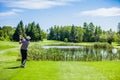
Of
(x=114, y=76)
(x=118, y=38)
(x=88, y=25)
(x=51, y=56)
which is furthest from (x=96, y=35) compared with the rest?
(x=114, y=76)

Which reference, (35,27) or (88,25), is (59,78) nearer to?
(35,27)

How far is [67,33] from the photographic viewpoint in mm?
134875

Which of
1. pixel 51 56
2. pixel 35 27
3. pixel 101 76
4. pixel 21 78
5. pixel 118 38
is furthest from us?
pixel 35 27

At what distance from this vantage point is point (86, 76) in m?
13.9

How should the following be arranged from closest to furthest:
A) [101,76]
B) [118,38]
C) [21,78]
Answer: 1. [21,78]
2. [101,76]
3. [118,38]

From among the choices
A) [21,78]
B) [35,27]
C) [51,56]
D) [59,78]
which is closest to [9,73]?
[21,78]

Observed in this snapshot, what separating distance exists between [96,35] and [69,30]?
17.9m

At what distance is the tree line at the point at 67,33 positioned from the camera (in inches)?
3839

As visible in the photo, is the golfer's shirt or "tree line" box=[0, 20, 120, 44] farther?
"tree line" box=[0, 20, 120, 44]

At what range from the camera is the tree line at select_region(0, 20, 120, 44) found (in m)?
97.5

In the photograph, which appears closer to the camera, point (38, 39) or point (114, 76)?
point (114, 76)

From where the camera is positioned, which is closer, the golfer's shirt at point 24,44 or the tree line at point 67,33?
the golfer's shirt at point 24,44

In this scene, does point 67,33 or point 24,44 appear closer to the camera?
point 24,44

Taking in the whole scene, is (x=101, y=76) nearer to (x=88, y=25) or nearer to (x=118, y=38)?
(x=118, y=38)
